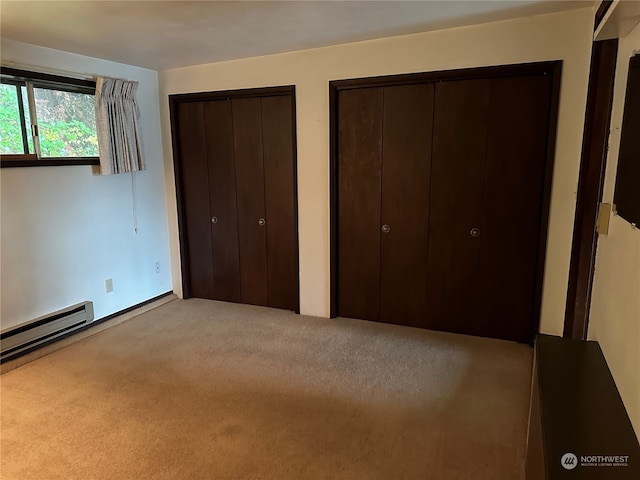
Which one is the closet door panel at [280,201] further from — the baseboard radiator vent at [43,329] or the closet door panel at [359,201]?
the baseboard radiator vent at [43,329]

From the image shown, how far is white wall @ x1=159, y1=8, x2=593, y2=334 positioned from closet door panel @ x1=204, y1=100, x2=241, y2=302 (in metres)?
0.28

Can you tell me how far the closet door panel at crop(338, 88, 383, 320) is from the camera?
3387 mm

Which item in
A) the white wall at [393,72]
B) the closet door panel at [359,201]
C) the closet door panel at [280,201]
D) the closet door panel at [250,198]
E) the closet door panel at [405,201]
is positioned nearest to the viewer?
the white wall at [393,72]

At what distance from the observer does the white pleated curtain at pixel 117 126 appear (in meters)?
3.50

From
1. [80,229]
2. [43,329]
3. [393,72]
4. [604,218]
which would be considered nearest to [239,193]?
[80,229]

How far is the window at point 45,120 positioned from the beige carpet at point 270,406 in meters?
1.46

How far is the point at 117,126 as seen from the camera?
360cm

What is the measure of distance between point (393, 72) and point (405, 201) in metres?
0.97

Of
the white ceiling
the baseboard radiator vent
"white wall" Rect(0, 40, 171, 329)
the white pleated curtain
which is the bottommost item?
the baseboard radiator vent

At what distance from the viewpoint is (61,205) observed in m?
3.31

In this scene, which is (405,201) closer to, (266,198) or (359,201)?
(359,201)

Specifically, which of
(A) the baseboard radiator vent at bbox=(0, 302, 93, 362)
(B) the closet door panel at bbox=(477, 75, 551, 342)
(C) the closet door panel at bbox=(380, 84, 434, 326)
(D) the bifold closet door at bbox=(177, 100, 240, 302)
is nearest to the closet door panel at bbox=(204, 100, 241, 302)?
(D) the bifold closet door at bbox=(177, 100, 240, 302)

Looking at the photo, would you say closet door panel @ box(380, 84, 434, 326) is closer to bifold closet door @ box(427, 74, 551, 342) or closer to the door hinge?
bifold closet door @ box(427, 74, 551, 342)

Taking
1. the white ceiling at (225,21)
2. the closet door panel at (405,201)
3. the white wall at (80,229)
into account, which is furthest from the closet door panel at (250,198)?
the closet door panel at (405,201)
